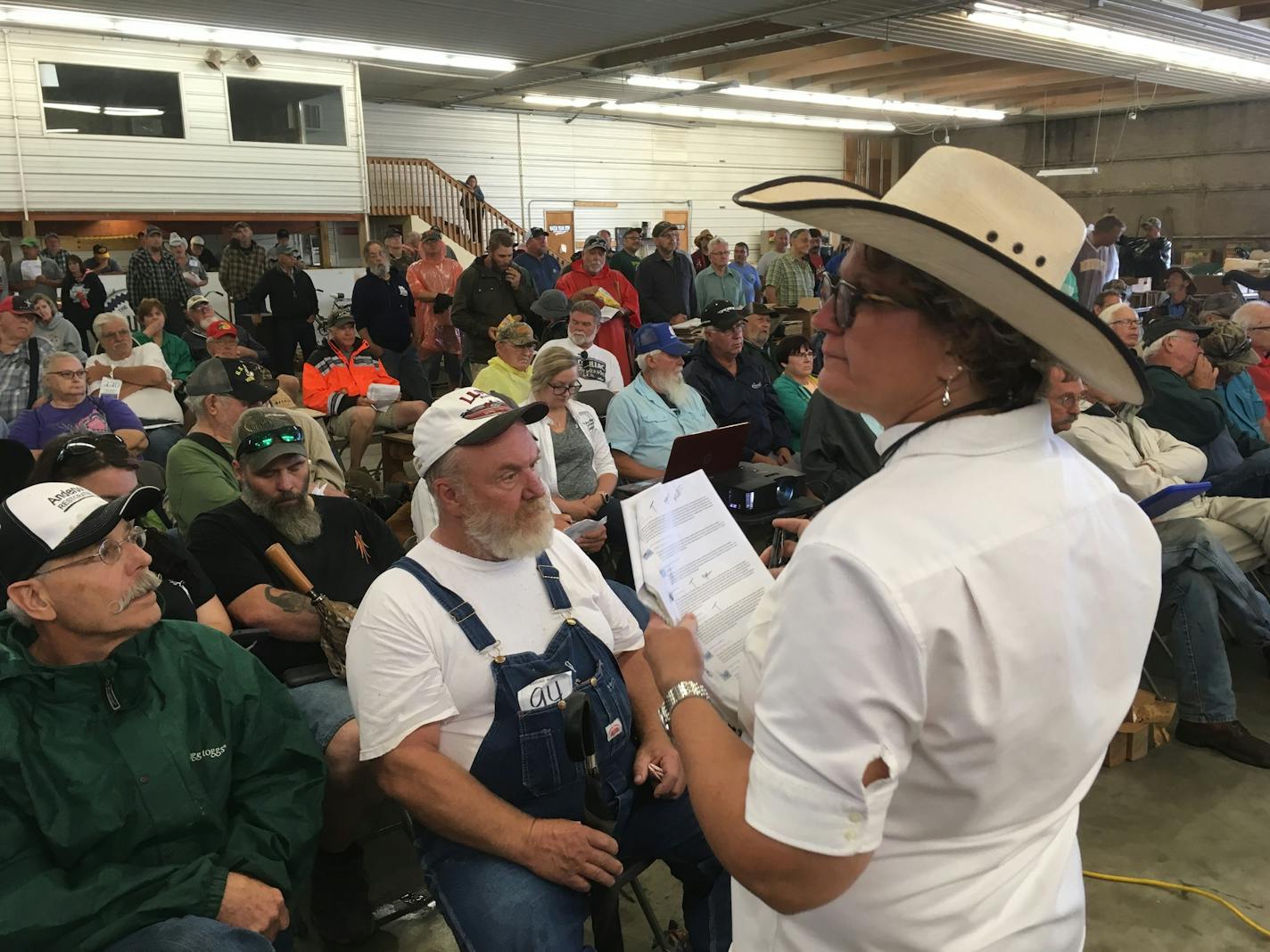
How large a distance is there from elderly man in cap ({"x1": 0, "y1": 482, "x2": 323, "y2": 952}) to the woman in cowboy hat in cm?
126

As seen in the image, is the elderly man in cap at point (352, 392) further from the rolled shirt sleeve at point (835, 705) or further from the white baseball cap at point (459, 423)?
the rolled shirt sleeve at point (835, 705)

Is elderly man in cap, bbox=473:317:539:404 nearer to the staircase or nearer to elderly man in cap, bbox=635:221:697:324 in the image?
elderly man in cap, bbox=635:221:697:324

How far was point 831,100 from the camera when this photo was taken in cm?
1568

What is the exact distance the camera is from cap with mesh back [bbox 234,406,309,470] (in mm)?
3082

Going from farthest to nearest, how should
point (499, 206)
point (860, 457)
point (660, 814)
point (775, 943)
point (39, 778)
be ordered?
point (499, 206), point (860, 457), point (660, 814), point (39, 778), point (775, 943)

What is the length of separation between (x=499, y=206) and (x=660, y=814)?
16.8 m

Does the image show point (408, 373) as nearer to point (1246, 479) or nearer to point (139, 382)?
point (139, 382)

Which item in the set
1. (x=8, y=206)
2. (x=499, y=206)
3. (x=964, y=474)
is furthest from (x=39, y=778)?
(x=499, y=206)

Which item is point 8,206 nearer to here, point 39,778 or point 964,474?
point 39,778

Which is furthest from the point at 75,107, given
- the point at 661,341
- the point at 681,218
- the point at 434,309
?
the point at 681,218

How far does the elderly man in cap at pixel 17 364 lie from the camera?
5.57 metres

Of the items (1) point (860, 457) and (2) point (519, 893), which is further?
(1) point (860, 457)

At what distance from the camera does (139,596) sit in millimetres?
1961

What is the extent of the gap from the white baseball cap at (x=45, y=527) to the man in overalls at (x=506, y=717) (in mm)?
549
